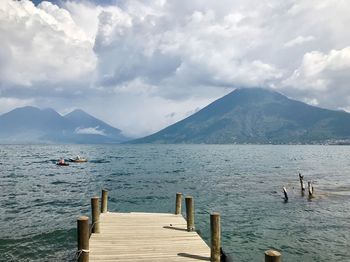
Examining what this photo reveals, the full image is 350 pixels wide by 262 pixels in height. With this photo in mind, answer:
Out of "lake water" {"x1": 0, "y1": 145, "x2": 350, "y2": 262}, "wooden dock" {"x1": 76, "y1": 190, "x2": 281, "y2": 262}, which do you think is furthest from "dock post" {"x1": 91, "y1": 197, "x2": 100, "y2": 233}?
"lake water" {"x1": 0, "y1": 145, "x2": 350, "y2": 262}

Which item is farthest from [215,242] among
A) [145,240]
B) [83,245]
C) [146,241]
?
[83,245]

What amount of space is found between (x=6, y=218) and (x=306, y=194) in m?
32.5

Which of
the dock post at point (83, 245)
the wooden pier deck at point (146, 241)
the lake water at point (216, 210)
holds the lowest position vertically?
the lake water at point (216, 210)

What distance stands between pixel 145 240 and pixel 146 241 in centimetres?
15

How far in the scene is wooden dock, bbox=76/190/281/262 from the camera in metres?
11.2

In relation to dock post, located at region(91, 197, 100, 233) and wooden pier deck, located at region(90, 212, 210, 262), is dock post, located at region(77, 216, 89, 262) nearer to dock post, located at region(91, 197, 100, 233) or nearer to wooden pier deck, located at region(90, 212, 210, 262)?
wooden pier deck, located at region(90, 212, 210, 262)

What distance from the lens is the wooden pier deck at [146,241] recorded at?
37.9 feet

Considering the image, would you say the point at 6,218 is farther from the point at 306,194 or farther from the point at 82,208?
the point at 306,194

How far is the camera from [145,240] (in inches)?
529

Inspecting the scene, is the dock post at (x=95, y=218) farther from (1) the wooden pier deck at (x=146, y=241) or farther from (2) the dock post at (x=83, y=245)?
(2) the dock post at (x=83, y=245)

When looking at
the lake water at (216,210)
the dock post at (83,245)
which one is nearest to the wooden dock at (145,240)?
the dock post at (83,245)

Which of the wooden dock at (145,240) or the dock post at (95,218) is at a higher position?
the dock post at (95,218)

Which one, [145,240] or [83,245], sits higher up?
[83,245]

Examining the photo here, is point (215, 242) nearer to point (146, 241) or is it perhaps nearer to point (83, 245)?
point (146, 241)
